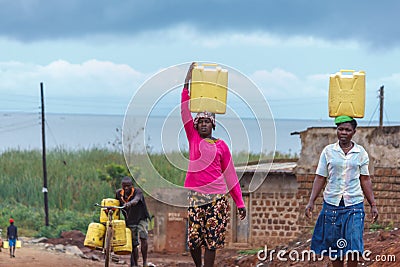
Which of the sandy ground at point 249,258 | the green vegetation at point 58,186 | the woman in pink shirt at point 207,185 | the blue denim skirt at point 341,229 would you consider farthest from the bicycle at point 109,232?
the green vegetation at point 58,186

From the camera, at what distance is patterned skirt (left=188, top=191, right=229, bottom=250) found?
815 centimetres

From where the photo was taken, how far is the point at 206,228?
8.20 metres

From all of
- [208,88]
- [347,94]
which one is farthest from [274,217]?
[208,88]

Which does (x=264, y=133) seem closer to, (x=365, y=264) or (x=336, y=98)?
(x=336, y=98)

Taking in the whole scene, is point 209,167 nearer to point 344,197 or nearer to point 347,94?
point 344,197

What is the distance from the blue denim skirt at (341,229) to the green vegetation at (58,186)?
1804 centimetres

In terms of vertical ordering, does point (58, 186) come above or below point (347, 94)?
below

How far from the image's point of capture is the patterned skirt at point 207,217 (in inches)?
321

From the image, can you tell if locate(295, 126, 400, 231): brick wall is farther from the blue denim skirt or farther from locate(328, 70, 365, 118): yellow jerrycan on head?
the blue denim skirt

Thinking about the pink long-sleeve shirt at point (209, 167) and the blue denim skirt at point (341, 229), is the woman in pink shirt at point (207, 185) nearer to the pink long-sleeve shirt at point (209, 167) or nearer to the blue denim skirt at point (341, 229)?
the pink long-sleeve shirt at point (209, 167)

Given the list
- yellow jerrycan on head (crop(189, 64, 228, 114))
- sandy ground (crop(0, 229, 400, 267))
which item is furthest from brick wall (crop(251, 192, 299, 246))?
yellow jerrycan on head (crop(189, 64, 228, 114))

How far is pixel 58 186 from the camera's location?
3488 centimetres

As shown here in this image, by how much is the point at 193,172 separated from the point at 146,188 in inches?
37.3

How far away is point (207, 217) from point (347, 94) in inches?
81.2
